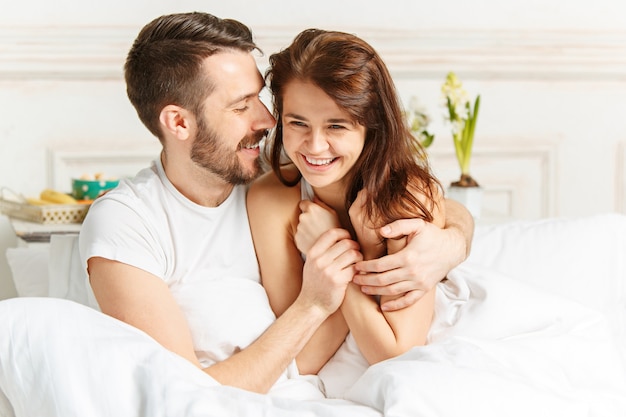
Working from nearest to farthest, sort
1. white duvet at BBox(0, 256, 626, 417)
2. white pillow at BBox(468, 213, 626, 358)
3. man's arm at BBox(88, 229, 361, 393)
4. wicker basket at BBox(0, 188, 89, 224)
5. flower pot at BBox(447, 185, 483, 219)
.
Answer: white duvet at BBox(0, 256, 626, 417) < man's arm at BBox(88, 229, 361, 393) < white pillow at BBox(468, 213, 626, 358) < wicker basket at BBox(0, 188, 89, 224) < flower pot at BBox(447, 185, 483, 219)

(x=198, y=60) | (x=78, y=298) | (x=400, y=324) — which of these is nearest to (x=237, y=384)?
(x=400, y=324)

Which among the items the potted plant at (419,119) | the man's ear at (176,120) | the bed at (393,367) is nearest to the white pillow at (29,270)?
the bed at (393,367)

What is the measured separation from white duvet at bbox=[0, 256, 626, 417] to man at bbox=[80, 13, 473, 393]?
0.21 m

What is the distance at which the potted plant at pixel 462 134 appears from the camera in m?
2.62

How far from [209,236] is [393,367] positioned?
22.7 inches

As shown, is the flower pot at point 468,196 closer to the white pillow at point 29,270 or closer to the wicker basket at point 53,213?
the wicker basket at point 53,213

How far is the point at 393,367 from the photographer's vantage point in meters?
1.37

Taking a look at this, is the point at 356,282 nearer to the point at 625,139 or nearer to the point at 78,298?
the point at 78,298

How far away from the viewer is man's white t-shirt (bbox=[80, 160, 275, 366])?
1.65 m

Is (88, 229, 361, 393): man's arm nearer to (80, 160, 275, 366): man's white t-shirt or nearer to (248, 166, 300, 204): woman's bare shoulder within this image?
(80, 160, 275, 366): man's white t-shirt

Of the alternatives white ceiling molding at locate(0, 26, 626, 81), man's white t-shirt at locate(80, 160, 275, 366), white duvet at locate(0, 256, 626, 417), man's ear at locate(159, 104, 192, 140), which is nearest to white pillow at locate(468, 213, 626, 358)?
white duvet at locate(0, 256, 626, 417)

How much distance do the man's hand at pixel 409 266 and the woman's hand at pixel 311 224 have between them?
4.4 inches

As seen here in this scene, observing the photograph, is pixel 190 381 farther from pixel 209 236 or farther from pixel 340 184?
Result: pixel 340 184

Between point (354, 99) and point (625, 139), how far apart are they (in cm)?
215
